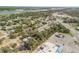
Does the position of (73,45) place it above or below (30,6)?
below

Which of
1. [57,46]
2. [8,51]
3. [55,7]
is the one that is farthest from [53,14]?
[8,51]

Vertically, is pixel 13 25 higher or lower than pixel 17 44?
higher
